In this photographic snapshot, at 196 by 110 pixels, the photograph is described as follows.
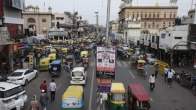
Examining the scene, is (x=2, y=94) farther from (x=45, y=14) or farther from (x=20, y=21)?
(x=45, y=14)

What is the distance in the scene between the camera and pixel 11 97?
18.0 metres

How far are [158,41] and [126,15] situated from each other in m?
68.6

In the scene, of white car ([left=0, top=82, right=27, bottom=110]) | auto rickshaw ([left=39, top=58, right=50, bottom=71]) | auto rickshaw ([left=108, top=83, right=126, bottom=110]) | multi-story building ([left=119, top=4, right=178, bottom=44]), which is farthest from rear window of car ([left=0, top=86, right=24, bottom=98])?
multi-story building ([left=119, top=4, right=178, bottom=44])

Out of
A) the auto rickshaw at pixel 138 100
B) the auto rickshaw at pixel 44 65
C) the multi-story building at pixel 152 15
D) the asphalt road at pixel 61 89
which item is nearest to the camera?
the auto rickshaw at pixel 138 100

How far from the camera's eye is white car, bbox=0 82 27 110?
1755 cm

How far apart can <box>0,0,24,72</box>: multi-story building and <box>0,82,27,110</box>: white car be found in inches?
563

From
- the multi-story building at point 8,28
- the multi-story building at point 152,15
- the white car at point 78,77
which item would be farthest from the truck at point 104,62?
the multi-story building at point 152,15

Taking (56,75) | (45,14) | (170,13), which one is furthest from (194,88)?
(170,13)

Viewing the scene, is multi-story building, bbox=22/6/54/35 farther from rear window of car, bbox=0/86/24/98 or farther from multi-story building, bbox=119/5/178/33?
rear window of car, bbox=0/86/24/98

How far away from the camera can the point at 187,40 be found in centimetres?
4506

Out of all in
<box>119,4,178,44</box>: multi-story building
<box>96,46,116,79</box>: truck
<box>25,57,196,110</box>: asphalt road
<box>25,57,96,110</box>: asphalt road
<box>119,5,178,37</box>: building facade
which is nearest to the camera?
<box>96,46,116,79</box>: truck

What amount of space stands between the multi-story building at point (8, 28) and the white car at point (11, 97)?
14312 millimetres

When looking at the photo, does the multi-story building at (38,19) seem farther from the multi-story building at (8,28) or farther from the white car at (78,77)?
the white car at (78,77)

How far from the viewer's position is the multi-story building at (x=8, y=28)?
3378cm
